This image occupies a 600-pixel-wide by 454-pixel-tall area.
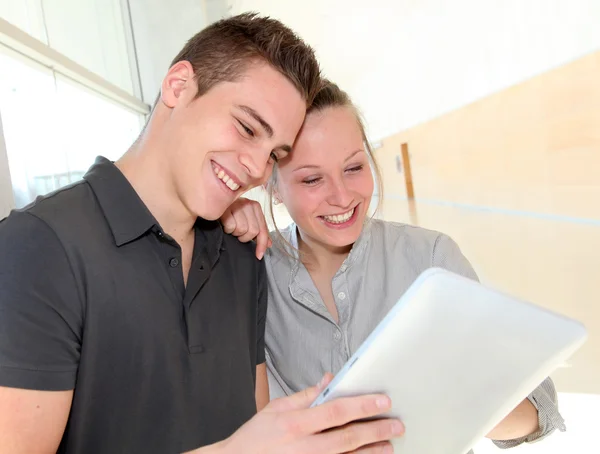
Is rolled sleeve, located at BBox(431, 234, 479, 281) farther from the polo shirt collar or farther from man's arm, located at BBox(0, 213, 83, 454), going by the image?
man's arm, located at BBox(0, 213, 83, 454)

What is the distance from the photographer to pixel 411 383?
2.39ft

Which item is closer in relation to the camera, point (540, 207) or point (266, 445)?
point (266, 445)

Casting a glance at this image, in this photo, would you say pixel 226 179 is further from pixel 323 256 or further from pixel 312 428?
pixel 312 428

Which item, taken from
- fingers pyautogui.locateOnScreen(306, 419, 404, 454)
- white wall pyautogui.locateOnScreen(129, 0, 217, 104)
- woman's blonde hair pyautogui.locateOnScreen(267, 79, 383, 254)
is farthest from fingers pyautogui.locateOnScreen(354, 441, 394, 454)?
white wall pyautogui.locateOnScreen(129, 0, 217, 104)

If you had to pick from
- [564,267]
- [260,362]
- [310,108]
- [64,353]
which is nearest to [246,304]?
[260,362]

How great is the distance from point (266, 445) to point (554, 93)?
195 inches

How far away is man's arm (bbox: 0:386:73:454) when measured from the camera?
0.81 meters

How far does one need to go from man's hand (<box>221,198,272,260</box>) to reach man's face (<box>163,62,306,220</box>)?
137 millimetres

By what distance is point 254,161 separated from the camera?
1.17m

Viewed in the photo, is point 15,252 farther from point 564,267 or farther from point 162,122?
point 564,267

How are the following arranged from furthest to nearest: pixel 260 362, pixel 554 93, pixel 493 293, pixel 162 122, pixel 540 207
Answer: pixel 540 207 → pixel 554 93 → pixel 260 362 → pixel 162 122 → pixel 493 293

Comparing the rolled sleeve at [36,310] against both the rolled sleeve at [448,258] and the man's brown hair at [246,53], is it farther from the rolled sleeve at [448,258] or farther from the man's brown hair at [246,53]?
the rolled sleeve at [448,258]

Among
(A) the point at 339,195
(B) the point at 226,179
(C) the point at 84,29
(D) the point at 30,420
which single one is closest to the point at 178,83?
(B) the point at 226,179

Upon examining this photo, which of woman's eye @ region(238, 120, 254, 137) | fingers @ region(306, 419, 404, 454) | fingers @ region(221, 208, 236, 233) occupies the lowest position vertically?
fingers @ region(306, 419, 404, 454)
